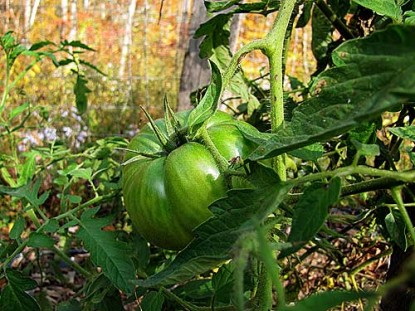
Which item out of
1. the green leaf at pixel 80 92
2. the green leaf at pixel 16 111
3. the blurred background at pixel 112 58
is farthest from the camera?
the blurred background at pixel 112 58

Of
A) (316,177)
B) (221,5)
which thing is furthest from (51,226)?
(316,177)

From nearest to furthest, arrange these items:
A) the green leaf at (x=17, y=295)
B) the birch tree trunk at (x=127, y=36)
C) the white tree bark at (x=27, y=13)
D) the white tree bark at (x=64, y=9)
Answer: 1. the green leaf at (x=17, y=295)
2. the white tree bark at (x=27, y=13)
3. the birch tree trunk at (x=127, y=36)
4. the white tree bark at (x=64, y=9)

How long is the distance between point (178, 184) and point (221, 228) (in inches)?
7.8

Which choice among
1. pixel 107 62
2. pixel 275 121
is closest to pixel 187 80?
pixel 275 121

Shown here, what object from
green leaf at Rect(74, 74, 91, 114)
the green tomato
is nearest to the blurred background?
green leaf at Rect(74, 74, 91, 114)

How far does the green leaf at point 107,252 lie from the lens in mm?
785

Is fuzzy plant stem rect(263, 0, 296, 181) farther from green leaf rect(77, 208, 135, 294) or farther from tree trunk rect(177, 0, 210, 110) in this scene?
tree trunk rect(177, 0, 210, 110)

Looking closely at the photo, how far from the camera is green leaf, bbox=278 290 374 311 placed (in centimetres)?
27

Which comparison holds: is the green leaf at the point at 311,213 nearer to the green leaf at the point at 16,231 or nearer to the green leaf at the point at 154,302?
the green leaf at the point at 154,302

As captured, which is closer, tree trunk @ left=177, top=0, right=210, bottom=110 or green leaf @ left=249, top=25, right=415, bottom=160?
green leaf @ left=249, top=25, right=415, bottom=160

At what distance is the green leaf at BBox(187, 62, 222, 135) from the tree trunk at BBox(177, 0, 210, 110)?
1400 millimetres

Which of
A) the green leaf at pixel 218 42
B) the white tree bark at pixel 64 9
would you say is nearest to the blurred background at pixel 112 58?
the white tree bark at pixel 64 9

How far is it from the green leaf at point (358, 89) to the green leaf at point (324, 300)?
0.35 ft

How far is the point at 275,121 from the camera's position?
1.93 ft
